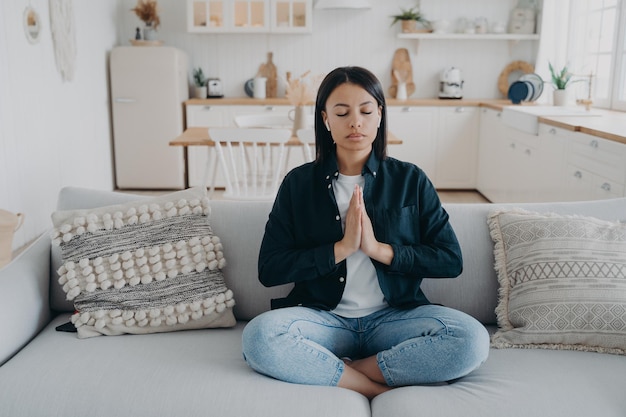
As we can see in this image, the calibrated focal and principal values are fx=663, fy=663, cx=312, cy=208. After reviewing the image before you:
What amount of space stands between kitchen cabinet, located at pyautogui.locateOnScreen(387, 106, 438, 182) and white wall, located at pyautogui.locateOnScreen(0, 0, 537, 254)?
21.2 inches

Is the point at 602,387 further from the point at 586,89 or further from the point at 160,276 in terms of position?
the point at 586,89

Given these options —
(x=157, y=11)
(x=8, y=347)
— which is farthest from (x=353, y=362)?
(x=157, y=11)

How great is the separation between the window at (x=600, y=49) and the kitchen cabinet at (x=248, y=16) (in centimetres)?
234

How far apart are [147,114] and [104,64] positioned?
1.83 feet

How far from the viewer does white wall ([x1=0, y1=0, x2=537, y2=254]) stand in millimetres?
4074

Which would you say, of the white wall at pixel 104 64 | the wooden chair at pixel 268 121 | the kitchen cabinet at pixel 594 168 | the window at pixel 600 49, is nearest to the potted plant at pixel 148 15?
the white wall at pixel 104 64

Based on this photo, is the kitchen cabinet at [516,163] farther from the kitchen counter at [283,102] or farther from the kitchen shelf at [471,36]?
the kitchen shelf at [471,36]

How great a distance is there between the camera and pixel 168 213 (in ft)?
6.28

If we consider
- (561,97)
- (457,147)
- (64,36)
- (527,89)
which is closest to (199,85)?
(64,36)

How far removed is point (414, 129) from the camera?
20.1ft

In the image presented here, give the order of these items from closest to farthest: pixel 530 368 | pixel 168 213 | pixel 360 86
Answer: pixel 530 368 → pixel 360 86 → pixel 168 213

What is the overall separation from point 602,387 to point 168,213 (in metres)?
1.22

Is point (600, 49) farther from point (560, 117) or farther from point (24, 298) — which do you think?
point (24, 298)

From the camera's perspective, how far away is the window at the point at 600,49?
4762 mm
